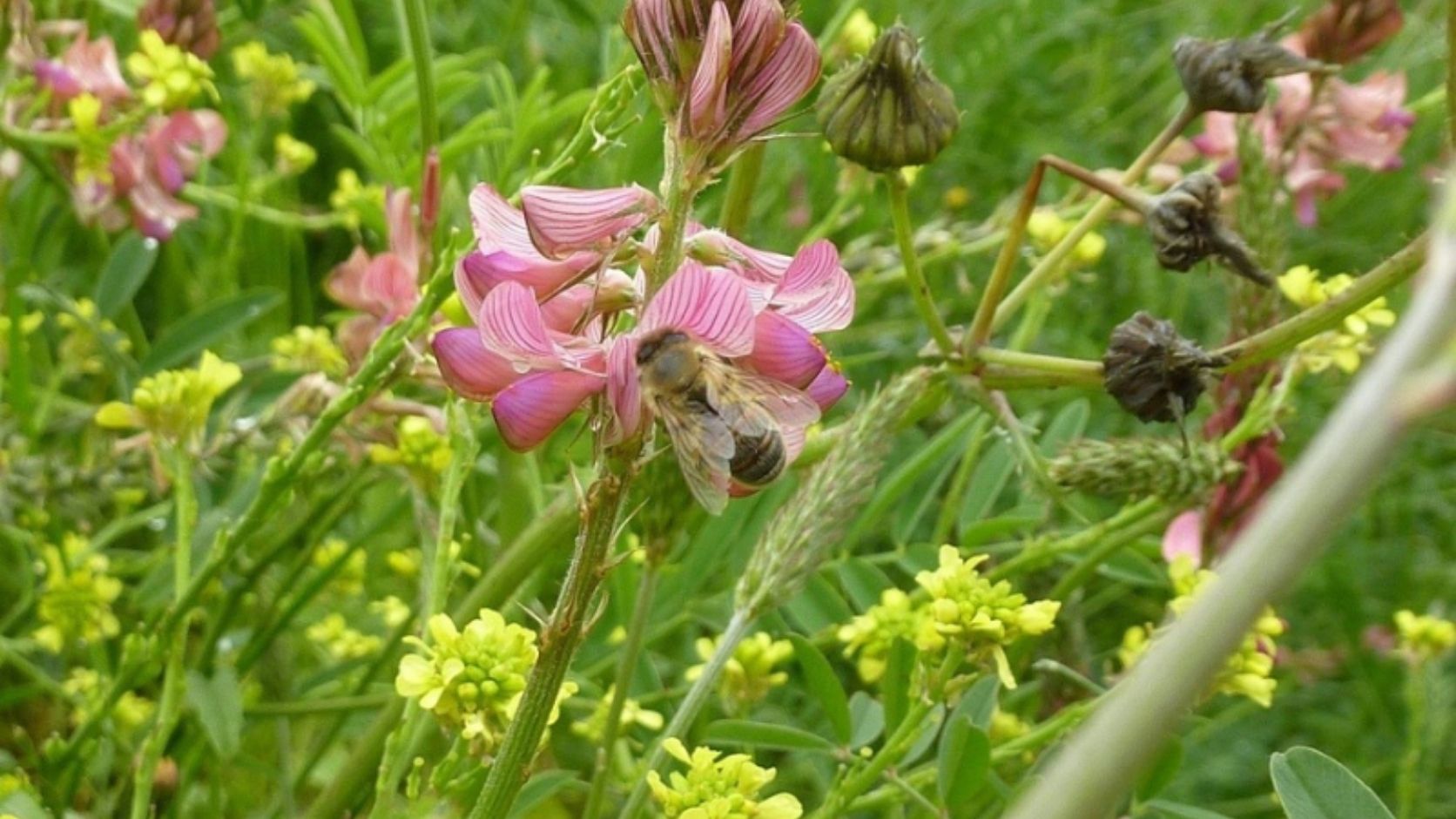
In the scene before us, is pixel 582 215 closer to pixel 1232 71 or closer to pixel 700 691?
pixel 700 691

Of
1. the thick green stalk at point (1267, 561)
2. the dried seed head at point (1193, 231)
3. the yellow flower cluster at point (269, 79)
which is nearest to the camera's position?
the thick green stalk at point (1267, 561)

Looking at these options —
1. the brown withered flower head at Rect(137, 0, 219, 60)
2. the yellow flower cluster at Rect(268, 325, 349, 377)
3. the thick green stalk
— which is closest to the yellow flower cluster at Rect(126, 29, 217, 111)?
the brown withered flower head at Rect(137, 0, 219, 60)

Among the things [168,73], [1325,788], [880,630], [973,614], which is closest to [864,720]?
[880,630]

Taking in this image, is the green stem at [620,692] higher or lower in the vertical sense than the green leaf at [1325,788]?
lower

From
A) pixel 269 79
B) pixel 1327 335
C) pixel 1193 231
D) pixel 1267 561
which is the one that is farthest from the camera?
pixel 269 79

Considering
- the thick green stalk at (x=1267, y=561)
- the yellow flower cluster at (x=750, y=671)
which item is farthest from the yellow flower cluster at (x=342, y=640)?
the thick green stalk at (x=1267, y=561)

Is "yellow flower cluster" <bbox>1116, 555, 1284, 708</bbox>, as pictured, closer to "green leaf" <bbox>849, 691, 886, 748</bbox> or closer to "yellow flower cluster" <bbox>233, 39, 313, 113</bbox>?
"green leaf" <bbox>849, 691, 886, 748</bbox>

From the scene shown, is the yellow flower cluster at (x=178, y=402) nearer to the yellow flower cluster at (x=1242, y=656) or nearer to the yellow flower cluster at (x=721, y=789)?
the yellow flower cluster at (x=721, y=789)
